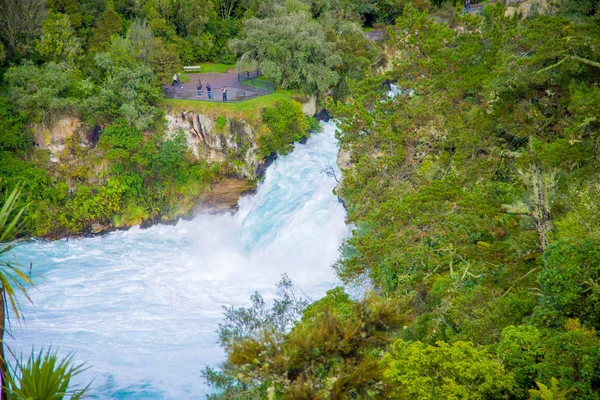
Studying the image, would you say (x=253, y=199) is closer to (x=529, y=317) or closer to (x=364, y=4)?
(x=529, y=317)

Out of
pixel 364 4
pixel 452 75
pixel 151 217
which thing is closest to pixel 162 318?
pixel 151 217

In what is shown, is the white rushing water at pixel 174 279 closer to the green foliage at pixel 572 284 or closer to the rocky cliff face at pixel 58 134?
the rocky cliff face at pixel 58 134

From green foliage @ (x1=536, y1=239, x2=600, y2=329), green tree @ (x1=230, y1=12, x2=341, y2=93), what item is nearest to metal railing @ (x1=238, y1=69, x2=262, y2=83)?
green tree @ (x1=230, y1=12, x2=341, y2=93)

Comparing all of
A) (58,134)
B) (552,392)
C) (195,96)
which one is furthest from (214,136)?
(552,392)

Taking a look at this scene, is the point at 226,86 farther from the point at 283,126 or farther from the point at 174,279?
the point at 174,279

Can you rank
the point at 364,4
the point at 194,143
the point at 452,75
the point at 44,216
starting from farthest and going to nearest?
the point at 364,4 → the point at 194,143 → the point at 44,216 → the point at 452,75

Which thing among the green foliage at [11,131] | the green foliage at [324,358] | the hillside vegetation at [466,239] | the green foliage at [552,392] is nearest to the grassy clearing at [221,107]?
the green foliage at [11,131]
